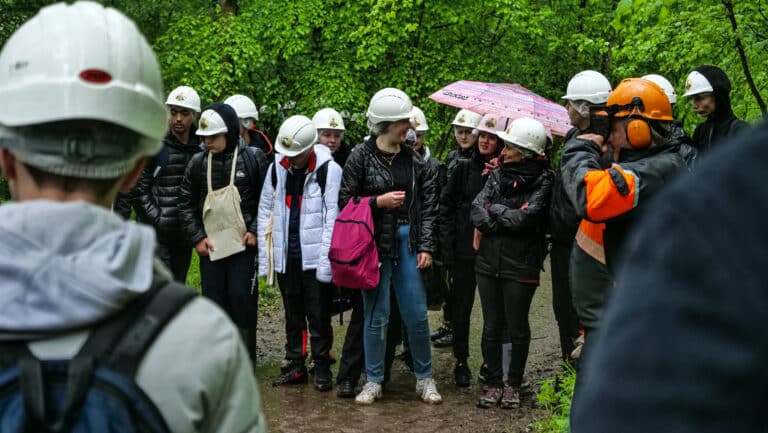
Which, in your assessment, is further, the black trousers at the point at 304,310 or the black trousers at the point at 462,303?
the black trousers at the point at 462,303

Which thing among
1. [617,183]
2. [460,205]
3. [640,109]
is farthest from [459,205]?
[617,183]

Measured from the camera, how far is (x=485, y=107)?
9445mm

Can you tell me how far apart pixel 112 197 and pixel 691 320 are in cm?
125

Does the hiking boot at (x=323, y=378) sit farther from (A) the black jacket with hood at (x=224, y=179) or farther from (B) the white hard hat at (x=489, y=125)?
(B) the white hard hat at (x=489, y=125)

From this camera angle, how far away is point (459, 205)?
8.64m

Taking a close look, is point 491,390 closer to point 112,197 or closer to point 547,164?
point 547,164

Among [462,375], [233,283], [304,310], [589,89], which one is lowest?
[462,375]

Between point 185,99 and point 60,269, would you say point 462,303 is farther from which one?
point 60,269

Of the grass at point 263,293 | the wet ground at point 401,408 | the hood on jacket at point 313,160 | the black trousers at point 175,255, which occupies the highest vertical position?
the hood on jacket at point 313,160

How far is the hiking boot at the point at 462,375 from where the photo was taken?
8523 millimetres

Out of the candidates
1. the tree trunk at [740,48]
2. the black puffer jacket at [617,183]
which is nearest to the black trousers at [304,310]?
the black puffer jacket at [617,183]

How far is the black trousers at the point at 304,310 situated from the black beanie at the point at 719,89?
142 inches

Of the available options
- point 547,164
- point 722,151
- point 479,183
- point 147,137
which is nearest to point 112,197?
point 147,137

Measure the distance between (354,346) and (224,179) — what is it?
180 centimetres
